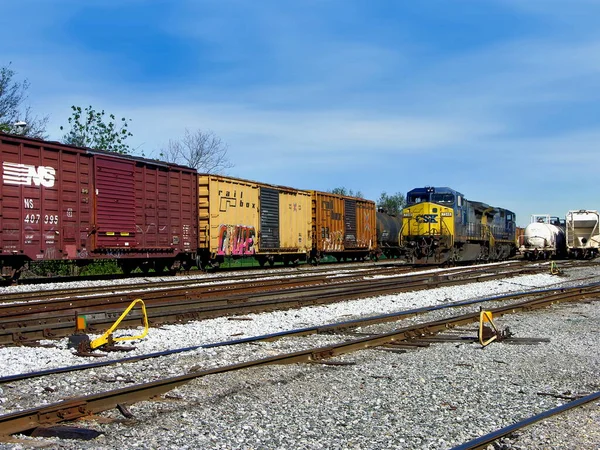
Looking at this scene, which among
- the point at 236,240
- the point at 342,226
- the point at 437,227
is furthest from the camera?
the point at 342,226

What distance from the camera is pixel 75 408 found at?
5.20m

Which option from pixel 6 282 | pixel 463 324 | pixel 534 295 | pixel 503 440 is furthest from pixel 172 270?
pixel 503 440

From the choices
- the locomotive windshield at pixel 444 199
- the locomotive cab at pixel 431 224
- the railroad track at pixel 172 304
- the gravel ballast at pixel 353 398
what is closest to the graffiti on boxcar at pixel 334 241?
the locomotive cab at pixel 431 224

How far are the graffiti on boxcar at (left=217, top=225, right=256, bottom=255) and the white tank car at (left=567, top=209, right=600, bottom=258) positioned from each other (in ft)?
70.9

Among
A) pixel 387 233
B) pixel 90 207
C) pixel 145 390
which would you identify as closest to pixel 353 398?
pixel 145 390

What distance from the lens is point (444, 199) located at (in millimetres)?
28375

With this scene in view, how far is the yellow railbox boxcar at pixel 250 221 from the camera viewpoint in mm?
24109

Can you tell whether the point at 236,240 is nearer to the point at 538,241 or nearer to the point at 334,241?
the point at 334,241

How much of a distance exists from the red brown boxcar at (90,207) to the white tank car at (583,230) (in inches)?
980

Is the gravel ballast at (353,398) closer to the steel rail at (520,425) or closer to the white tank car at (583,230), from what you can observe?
the steel rail at (520,425)

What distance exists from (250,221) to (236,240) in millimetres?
1446

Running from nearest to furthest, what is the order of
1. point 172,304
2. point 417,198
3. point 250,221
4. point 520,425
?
point 520,425
point 172,304
point 250,221
point 417,198

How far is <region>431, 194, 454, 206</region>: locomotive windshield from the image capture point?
2825cm

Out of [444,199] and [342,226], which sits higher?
[444,199]
